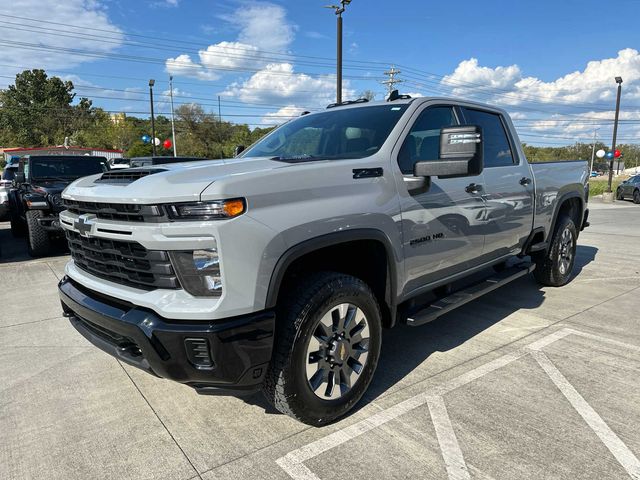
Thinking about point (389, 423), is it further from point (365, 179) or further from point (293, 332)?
point (365, 179)

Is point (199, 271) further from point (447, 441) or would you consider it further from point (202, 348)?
point (447, 441)

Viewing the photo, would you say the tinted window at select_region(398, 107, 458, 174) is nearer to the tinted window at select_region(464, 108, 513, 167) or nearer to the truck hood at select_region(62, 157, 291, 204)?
the tinted window at select_region(464, 108, 513, 167)

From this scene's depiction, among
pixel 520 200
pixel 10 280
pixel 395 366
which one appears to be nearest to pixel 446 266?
pixel 395 366

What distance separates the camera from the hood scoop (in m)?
2.58

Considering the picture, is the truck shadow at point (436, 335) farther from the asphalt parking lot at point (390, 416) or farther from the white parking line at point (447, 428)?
the white parking line at point (447, 428)

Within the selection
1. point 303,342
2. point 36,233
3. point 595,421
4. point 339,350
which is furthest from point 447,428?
point 36,233

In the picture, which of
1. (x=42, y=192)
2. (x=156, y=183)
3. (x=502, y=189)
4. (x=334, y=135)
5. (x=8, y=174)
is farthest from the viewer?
(x=8, y=174)

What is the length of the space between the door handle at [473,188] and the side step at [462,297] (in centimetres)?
82

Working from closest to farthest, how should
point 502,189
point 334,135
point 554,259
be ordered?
1. point 334,135
2. point 502,189
3. point 554,259

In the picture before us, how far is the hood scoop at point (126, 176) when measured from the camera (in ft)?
8.46

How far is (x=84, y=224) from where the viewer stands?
267 cm

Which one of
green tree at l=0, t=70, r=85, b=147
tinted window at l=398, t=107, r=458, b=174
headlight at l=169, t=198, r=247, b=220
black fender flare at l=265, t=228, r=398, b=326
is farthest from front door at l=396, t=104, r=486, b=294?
green tree at l=0, t=70, r=85, b=147

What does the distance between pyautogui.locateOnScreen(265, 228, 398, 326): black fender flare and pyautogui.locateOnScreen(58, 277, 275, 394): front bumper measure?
0.15 m

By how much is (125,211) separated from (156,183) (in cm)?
24
